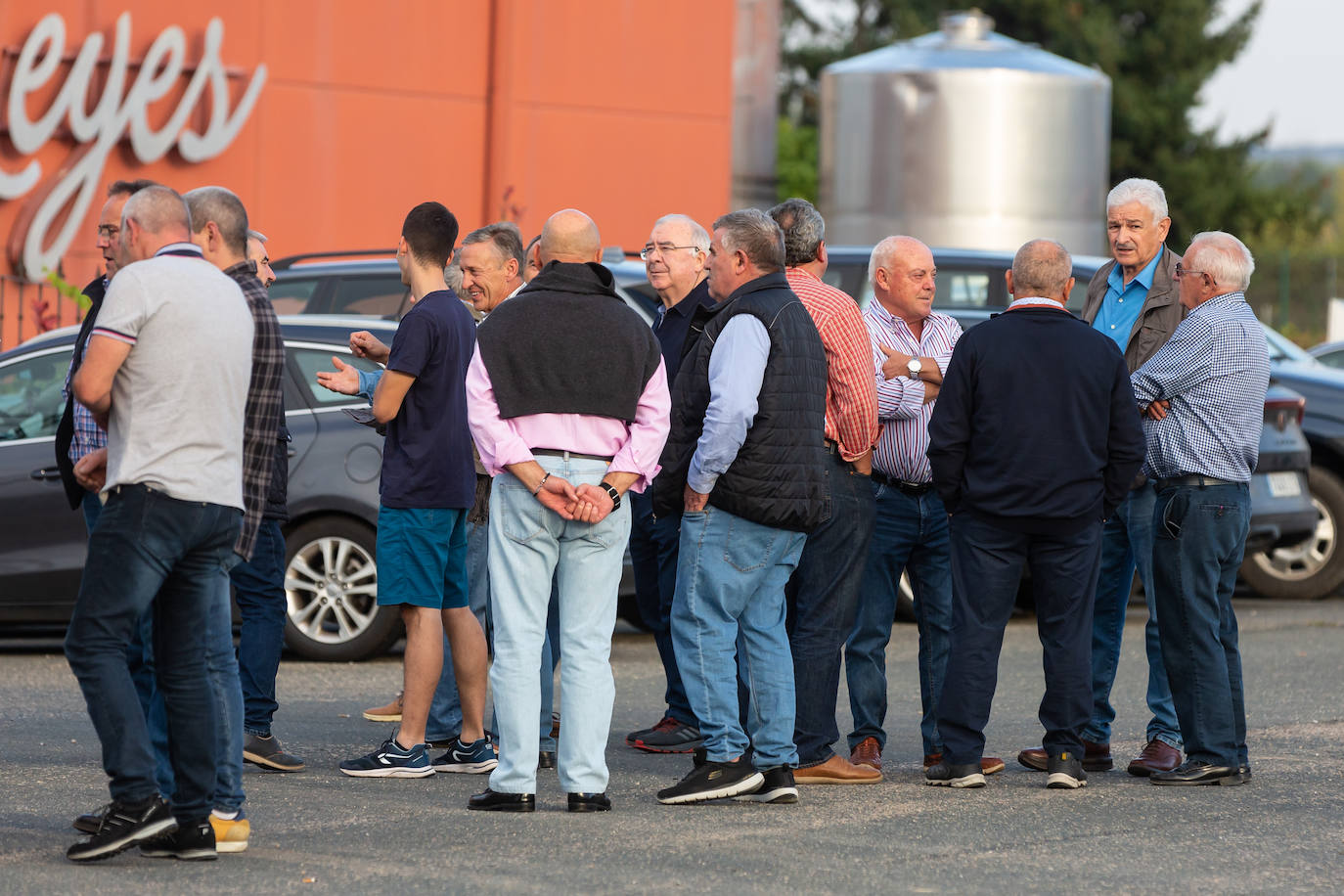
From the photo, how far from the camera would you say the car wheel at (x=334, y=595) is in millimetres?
9727

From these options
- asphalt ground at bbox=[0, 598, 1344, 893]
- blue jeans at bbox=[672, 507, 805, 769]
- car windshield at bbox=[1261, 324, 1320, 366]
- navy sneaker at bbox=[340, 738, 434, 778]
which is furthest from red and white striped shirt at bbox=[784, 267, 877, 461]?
car windshield at bbox=[1261, 324, 1320, 366]

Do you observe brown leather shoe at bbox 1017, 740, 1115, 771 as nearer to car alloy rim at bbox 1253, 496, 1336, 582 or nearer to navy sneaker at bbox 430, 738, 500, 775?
navy sneaker at bbox 430, 738, 500, 775

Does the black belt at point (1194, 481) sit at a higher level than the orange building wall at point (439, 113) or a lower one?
lower

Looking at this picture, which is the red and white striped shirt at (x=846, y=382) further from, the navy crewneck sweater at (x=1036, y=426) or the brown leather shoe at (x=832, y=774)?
the brown leather shoe at (x=832, y=774)

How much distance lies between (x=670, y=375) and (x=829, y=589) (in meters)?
1.21

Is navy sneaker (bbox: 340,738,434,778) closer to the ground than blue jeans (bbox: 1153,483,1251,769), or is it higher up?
closer to the ground

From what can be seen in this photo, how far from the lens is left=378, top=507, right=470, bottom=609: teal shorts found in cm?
696

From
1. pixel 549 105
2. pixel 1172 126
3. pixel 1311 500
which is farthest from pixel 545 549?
pixel 1172 126

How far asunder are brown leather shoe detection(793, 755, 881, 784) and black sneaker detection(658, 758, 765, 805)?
43 centimetres

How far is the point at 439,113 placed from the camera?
19.0 metres

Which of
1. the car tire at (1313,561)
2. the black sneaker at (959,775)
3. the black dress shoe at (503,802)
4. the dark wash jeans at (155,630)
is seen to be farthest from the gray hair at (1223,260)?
the car tire at (1313,561)

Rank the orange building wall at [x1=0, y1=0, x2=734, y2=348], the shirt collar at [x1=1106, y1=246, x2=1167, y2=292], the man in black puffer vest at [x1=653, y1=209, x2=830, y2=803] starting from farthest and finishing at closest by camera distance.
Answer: the orange building wall at [x1=0, y1=0, x2=734, y2=348] < the shirt collar at [x1=1106, y1=246, x2=1167, y2=292] < the man in black puffer vest at [x1=653, y1=209, x2=830, y2=803]

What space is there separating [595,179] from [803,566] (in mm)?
13555

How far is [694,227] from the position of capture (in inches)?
303
